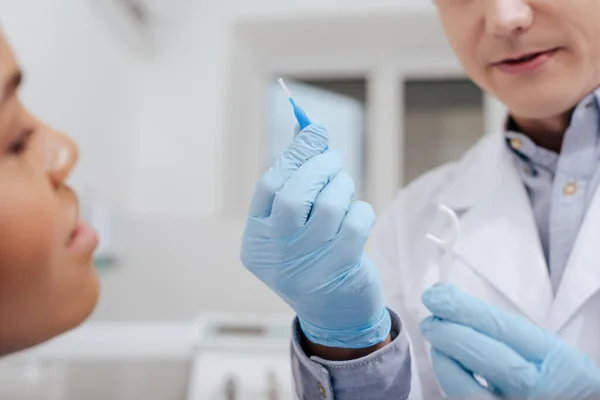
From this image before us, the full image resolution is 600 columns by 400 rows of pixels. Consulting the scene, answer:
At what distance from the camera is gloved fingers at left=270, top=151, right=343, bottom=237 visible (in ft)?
1.76

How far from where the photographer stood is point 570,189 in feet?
2.42

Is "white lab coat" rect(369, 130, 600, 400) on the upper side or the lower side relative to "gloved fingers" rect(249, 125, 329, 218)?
lower

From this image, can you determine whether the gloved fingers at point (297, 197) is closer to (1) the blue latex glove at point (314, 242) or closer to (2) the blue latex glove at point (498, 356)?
(1) the blue latex glove at point (314, 242)

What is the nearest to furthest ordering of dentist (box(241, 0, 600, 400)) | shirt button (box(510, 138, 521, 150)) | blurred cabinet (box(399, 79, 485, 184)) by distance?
dentist (box(241, 0, 600, 400))
shirt button (box(510, 138, 521, 150))
blurred cabinet (box(399, 79, 485, 184))

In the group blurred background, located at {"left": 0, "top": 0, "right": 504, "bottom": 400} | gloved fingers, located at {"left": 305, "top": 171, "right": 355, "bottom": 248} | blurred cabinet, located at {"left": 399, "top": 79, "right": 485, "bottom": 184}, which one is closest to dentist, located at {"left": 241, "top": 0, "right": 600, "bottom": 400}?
gloved fingers, located at {"left": 305, "top": 171, "right": 355, "bottom": 248}

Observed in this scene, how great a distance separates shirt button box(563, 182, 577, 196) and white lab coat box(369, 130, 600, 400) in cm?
3

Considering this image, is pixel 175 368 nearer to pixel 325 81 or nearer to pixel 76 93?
pixel 76 93

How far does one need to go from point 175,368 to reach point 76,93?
96cm

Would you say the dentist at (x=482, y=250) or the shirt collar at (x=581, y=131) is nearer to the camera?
the dentist at (x=482, y=250)

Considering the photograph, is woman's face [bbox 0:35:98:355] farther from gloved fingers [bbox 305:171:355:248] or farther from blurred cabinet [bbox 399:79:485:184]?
blurred cabinet [bbox 399:79:485:184]

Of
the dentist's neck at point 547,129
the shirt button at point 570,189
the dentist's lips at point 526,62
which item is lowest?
the shirt button at point 570,189

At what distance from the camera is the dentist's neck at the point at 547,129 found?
2.53 feet

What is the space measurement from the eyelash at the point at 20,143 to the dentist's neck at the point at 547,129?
0.65m

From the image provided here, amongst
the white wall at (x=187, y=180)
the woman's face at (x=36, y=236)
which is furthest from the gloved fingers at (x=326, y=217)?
the white wall at (x=187, y=180)
